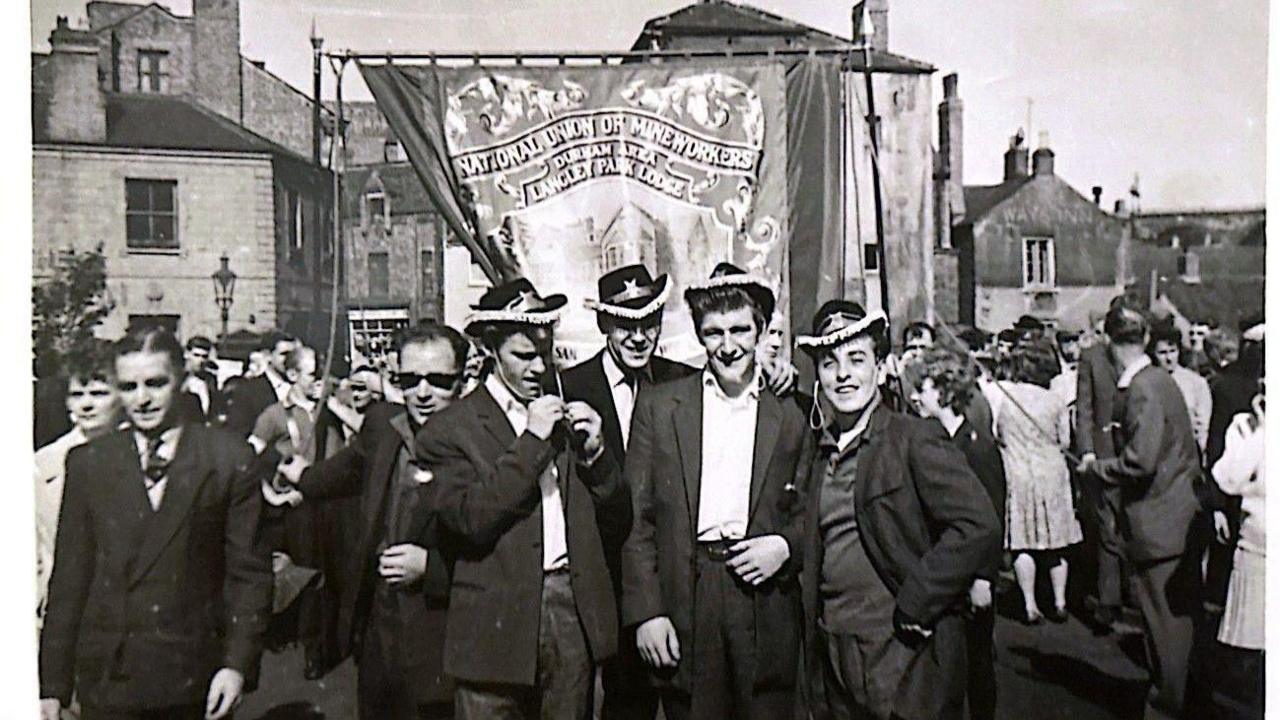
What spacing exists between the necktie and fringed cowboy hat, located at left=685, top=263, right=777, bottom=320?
1260 mm

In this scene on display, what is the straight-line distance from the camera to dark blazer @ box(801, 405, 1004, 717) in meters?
2.90

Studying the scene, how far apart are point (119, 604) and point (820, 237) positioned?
1842mm

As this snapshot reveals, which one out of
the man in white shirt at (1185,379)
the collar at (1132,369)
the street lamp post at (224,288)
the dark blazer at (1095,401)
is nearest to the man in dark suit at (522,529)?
the street lamp post at (224,288)

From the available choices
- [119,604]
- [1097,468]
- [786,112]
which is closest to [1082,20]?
[786,112]

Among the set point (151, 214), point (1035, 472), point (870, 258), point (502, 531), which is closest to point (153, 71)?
point (151, 214)

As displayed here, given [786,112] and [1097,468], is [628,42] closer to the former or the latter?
[786,112]

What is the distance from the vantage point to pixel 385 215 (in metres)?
2.96

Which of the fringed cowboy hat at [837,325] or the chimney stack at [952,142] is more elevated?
the chimney stack at [952,142]

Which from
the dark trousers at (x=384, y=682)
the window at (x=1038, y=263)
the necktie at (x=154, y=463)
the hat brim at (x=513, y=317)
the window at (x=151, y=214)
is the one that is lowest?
the dark trousers at (x=384, y=682)

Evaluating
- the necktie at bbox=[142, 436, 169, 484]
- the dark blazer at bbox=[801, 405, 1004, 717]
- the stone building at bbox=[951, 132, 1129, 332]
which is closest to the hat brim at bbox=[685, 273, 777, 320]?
the dark blazer at bbox=[801, 405, 1004, 717]

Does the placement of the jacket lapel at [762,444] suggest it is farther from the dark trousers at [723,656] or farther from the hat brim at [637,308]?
the hat brim at [637,308]

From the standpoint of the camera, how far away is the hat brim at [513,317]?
293cm

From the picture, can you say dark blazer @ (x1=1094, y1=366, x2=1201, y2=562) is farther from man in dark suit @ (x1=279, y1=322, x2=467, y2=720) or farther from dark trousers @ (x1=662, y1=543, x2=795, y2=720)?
man in dark suit @ (x1=279, y1=322, x2=467, y2=720)

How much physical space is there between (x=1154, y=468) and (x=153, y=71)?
8.35 ft
